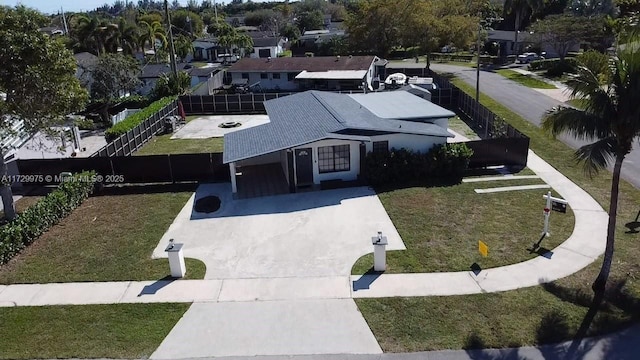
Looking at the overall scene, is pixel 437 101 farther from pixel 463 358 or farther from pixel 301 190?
pixel 463 358

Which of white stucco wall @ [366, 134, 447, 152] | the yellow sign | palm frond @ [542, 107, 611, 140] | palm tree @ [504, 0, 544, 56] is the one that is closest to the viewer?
palm frond @ [542, 107, 611, 140]

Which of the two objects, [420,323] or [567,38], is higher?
[567,38]

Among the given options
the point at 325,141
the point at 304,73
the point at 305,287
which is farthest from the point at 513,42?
the point at 305,287

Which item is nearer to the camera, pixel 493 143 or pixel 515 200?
pixel 515 200

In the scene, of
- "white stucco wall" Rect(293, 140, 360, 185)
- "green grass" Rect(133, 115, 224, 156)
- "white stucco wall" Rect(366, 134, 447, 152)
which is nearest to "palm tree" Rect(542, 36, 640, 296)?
"white stucco wall" Rect(366, 134, 447, 152)

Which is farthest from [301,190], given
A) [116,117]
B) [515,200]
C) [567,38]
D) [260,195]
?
[567,38]

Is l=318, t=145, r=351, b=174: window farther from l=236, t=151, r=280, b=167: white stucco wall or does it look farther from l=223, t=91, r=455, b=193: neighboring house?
l=236, t=151, r=280, b=167: white stucco wall

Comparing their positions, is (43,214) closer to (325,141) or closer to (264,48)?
(325,141)
